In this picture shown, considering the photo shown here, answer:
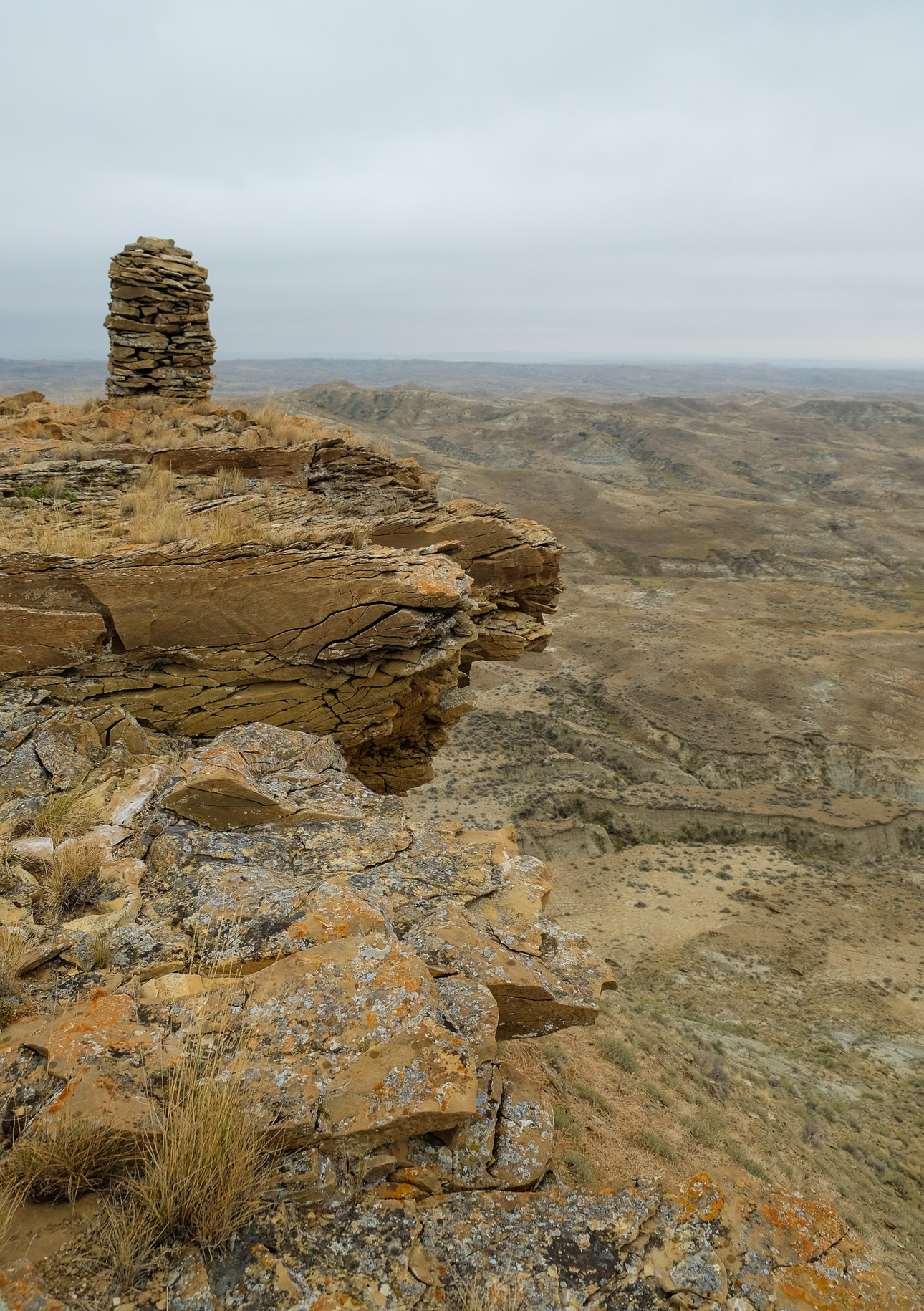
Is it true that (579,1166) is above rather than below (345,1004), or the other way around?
below

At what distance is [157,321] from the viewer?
14461 mm

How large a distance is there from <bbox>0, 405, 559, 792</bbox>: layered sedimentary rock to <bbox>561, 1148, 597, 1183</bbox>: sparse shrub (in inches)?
197

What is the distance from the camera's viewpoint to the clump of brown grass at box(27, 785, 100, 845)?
18.1ft

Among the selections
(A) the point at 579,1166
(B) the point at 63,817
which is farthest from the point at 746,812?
(B) the point at 63,817

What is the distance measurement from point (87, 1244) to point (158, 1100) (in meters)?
0.54

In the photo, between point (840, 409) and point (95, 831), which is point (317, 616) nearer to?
point (95, 831)

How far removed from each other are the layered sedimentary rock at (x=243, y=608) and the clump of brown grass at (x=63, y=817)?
1.81 metres

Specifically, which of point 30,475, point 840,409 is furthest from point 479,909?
point 840,409

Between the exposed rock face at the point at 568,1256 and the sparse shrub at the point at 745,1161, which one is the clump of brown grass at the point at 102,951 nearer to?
the exposed rock face at the point at 568,1256

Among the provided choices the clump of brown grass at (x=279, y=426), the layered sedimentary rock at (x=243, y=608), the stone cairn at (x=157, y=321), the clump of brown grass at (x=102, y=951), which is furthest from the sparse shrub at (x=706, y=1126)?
the stone cairn at (x=157, y=321)

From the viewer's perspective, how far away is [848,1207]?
949 centimetres

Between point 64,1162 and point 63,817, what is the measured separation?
3413 mm

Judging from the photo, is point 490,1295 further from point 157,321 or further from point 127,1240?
point 157,321

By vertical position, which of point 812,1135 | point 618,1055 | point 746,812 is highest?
point 618,1055
